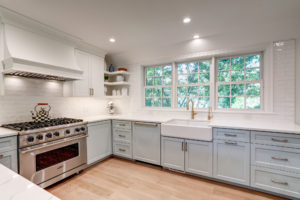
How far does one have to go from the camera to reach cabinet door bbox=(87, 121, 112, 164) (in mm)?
2781

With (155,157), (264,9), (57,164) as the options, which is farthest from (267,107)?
(57,164)

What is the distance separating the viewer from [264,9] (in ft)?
6.46

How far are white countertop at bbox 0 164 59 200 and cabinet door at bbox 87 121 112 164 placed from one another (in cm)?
201

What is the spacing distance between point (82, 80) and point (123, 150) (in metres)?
1.72

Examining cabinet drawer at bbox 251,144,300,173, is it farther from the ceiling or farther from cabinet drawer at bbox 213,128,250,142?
the ceiling

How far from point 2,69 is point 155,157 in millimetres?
2740

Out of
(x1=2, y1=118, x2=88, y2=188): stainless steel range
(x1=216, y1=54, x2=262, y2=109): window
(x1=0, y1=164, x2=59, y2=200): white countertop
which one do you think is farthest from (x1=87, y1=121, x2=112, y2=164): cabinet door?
(x1=216, y1=54, x2=262, y2=109): window

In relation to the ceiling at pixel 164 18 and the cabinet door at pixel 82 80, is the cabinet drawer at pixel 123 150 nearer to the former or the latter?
the cabinet door at pixel 82 80

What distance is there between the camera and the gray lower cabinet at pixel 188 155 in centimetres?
232

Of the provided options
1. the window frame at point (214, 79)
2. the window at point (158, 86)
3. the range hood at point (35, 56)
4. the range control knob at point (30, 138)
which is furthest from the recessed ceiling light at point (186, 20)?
the range control knob at point (30, 138)

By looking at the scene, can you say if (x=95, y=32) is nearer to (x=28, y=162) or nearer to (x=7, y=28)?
(x=7, y=28)

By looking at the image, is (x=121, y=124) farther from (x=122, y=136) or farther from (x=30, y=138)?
(x=30, y=138)

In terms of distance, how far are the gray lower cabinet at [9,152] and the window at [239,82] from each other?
10.9 feet

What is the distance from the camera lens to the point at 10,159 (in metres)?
1.77
